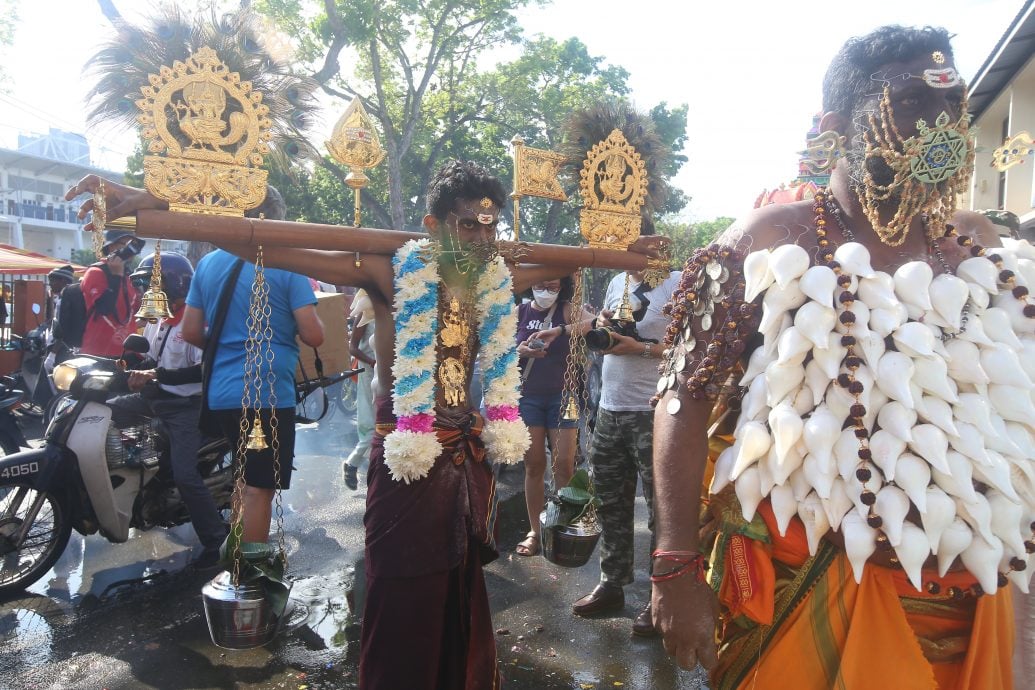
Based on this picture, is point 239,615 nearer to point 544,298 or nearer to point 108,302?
point 544,298

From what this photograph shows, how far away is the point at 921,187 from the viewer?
1955mm

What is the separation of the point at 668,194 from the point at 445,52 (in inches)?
684

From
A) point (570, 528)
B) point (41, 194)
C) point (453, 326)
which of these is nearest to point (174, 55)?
point (453, 326)

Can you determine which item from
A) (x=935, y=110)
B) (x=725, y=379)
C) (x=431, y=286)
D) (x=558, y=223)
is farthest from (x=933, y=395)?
(x=558, y=223)

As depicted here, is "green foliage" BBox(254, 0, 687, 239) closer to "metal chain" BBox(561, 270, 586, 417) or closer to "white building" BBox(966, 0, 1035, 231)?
"white building" BBox(966, 0, 1035, 231)

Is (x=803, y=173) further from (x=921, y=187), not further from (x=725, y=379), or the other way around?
(x=725, y=379)

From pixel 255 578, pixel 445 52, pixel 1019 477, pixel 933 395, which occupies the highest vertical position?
pixel 445 52

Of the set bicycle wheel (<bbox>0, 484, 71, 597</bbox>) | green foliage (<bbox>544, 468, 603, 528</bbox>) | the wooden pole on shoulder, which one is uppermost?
the wooden pole on shoulder

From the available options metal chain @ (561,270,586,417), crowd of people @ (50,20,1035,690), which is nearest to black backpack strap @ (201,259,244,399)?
crowd of people @ (50,20,1035,690)

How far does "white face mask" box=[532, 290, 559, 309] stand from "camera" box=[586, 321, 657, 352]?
1489 mm

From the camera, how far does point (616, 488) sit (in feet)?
14.2

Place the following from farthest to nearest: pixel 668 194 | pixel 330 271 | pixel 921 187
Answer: pixel 668 194, pixel 330 271, pixel 921 187

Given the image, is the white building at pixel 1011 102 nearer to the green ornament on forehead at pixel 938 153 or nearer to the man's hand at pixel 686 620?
the green ornament on forehead at pixel 938 153

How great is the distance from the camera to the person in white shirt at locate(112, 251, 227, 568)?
4707 mm
